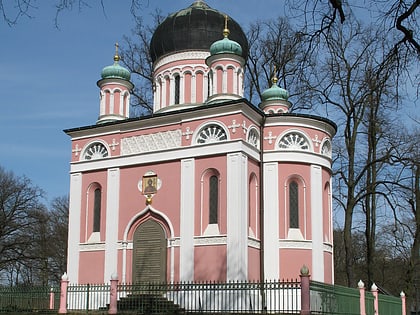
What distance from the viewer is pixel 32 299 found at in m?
18.9

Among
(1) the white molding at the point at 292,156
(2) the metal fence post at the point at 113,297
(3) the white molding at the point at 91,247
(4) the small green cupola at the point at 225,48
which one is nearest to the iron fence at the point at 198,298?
(2) the metal fence post at the point at 113,297

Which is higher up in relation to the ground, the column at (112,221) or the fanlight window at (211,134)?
the fanlight window at (211,134)

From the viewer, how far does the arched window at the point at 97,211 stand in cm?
2144

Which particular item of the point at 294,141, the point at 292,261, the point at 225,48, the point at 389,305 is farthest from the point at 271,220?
the point at 225,48

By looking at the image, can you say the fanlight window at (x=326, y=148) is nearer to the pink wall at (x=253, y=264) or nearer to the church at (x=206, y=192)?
the church at (x=206, y=192)

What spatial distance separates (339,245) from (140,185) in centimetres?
1975

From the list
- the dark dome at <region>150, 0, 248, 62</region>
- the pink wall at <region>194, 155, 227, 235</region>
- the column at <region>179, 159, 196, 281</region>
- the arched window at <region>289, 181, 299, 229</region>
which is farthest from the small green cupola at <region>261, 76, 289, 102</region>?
the column at <region>179, 159, 196, 281</region>

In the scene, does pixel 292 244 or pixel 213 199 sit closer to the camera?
pixel 213 199

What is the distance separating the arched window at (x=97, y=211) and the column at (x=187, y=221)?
143 inches

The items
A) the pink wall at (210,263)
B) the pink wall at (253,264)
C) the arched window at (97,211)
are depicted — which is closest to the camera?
the pink wall at (210,263)

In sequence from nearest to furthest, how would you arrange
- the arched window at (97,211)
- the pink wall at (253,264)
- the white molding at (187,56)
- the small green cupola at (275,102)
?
the pink wall at (253,264), the arched window at (97,211), the white molding at (187,56), the small green cupola at (275,102)

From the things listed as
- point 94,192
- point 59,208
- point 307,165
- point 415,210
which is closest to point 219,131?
point 307,165

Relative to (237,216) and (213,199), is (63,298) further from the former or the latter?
(237,216)

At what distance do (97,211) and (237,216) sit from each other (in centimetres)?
583
